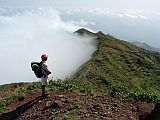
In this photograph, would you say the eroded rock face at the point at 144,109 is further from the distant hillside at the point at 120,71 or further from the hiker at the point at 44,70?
the distant hillside at the point at 120,71

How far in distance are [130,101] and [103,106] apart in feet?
7.07

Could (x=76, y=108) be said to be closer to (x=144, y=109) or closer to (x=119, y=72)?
(x=144, y=109)

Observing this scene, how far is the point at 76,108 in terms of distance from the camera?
17516mm

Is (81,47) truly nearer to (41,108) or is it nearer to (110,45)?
(110,45)

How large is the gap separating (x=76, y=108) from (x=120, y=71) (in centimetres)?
4688

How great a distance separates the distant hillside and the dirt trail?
26720mm

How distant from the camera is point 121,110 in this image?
17.6 metres

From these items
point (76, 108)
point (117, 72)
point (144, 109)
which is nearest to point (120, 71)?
point (117, 72)

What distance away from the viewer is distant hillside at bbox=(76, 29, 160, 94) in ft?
172

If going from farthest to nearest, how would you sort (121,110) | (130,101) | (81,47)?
1. (81,47)
2. (130,101)
3. (121,110)

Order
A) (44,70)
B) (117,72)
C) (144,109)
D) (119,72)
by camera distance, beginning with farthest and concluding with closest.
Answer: (119,72) < (117,72) < (44,70) < (144,109)

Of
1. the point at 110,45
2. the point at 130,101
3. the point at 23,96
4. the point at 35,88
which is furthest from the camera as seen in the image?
the point at 110,45

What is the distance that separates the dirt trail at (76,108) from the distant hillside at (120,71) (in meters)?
26.7

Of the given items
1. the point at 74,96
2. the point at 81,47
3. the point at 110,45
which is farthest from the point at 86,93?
the point at 81,47
